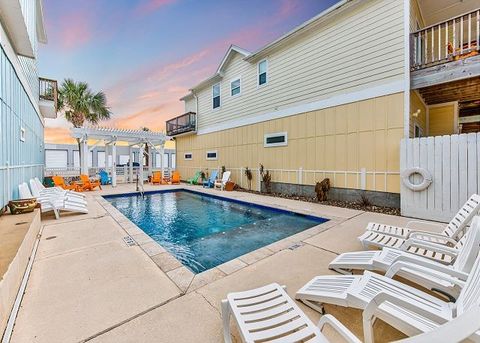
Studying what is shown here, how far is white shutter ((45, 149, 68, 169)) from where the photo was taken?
872 inches

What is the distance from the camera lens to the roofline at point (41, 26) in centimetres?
957

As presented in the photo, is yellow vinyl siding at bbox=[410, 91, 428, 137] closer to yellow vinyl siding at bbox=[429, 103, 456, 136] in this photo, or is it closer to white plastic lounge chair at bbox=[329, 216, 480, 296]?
yellow vinyl siding at bbox=[429, 103, 456, 136]

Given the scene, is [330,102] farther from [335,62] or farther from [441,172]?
[441,172]

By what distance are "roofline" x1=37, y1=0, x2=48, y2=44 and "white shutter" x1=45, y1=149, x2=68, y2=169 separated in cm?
1431

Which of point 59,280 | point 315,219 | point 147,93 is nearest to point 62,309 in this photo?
point 59,280

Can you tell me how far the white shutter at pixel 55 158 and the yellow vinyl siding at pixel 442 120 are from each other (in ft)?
97.3

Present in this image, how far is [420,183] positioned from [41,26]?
57.4 ft

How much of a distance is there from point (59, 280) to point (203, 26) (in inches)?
531

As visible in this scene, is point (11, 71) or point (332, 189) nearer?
point (11, 71)

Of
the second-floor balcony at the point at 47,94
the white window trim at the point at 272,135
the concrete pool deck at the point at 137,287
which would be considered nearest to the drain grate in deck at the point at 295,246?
the concrete pool deck at the point at 137,287

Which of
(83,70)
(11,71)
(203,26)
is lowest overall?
(11,71)

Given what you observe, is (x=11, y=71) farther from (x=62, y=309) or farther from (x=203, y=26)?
(x=203, y=26)

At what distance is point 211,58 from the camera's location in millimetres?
14180

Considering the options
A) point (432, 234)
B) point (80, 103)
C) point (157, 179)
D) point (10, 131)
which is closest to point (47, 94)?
point (80, 103)
